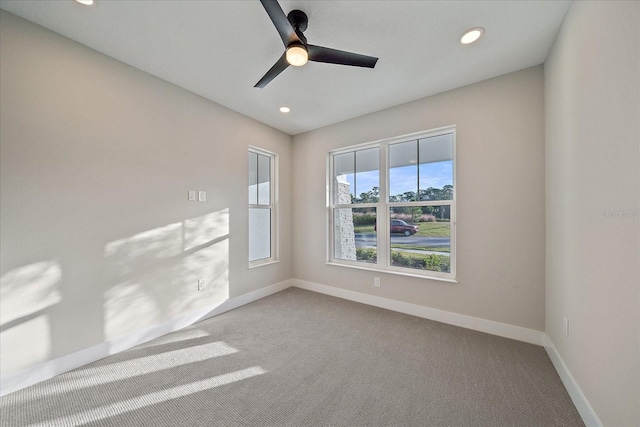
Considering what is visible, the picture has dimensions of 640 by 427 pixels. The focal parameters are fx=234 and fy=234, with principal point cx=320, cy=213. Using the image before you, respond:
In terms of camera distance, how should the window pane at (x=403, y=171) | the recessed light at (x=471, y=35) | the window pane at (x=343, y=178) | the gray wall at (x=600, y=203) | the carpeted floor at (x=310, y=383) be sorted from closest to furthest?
the gray wall at (x=600, y=203) → the carpeted floor at (x=310, y=383) → the recessed light at (x=471, y=35) → the window pane at (x=403, y=171) → the window pane at (x=343, y=178)

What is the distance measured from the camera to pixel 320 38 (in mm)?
1983

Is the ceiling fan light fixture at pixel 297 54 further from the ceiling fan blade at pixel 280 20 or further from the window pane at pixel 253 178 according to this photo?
the window pane at pixel 253 178

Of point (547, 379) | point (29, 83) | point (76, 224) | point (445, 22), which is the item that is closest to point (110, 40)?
point (29, 83)

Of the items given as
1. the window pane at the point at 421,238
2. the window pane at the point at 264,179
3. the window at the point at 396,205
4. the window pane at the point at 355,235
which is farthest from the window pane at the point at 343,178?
the window pane at the point at 264,179

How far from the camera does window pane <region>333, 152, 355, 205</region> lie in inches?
148

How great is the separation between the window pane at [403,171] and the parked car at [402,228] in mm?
311

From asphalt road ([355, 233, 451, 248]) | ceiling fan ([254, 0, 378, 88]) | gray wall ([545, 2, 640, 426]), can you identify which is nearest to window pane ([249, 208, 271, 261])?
asphalt road ([355, 233, 451, 248])

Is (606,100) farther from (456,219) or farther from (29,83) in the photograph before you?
(29,83)

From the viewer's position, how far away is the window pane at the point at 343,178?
376cm

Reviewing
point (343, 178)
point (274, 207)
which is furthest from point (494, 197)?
point (274, 207)

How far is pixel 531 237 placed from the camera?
7.64 ft

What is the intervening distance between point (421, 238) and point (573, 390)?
1759 mm

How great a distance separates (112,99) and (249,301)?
2.85m

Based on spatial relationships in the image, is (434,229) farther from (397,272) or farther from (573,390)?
(573,390)
